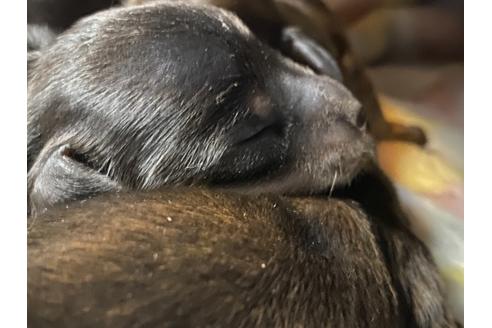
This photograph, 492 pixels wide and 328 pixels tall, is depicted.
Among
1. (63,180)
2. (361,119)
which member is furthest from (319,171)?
(63,180)

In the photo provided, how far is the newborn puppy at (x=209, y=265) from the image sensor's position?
0.59m

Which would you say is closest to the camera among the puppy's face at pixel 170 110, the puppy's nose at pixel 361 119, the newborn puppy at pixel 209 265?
the newborn puppy at pixel 209 265

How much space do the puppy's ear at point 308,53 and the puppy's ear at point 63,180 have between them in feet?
0.88

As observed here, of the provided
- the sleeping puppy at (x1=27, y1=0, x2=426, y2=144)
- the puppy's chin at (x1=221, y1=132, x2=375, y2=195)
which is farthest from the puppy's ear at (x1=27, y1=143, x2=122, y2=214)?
the sleeping puppy at (x1=27, y1=0, x2=426, y2=144)

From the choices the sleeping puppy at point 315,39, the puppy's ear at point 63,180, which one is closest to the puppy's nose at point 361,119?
the sleeping puppy at point 315,39

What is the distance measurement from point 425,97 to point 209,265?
35 centimetres

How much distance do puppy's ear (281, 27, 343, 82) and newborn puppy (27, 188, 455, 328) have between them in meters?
0.18

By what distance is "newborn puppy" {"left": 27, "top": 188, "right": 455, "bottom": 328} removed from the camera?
588 mm

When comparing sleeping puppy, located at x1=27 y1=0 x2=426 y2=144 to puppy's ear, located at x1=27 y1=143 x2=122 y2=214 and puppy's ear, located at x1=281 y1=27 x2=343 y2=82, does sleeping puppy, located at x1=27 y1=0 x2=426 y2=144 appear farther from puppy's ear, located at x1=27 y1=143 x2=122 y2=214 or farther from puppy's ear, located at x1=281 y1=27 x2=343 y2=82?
puppy's ear, located at x1=27 y1=143 x2=122 y2=214

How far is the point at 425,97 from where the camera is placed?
33.1 inches

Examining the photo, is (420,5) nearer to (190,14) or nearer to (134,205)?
(190,14)

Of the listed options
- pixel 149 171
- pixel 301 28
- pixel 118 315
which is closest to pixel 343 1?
pixel 301 28

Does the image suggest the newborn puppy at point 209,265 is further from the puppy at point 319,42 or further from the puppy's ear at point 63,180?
the puppy at point 319,42
